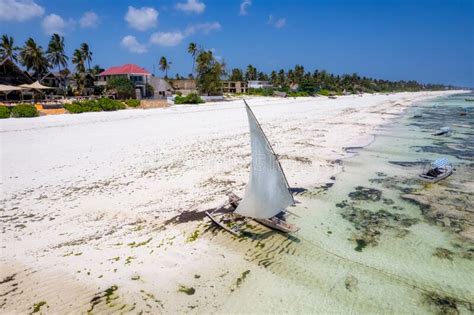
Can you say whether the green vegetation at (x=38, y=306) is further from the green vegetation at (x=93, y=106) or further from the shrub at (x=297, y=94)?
the shrub at (x=297, y=94)

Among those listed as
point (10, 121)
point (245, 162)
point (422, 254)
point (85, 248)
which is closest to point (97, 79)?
point (10, 121)

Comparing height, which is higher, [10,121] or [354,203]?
[10,121]

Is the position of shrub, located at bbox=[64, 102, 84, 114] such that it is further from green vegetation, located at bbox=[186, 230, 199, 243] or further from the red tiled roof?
green vegetation, located at bbox=[186, 230, 199, 243]

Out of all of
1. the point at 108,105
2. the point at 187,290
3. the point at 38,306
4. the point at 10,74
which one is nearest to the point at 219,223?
the point at 187,290

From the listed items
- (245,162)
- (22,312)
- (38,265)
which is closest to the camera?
(22,312)

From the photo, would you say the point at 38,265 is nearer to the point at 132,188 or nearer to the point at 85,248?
the point at 85,248

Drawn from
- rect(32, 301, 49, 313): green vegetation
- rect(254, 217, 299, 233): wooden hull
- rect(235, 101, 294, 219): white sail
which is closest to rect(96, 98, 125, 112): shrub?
rect(235, 101, 294, 219): white sail
